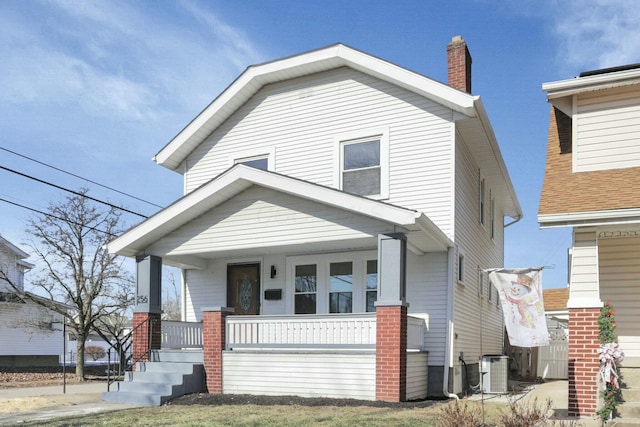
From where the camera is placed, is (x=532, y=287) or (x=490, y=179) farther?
(x=490, y=179)

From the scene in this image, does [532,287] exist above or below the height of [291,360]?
above

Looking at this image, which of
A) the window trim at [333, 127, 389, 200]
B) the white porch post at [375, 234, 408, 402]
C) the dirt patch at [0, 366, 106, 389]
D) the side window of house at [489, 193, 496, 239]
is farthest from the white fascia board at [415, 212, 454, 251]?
the dirt patch at [0, 366, 106, 389]

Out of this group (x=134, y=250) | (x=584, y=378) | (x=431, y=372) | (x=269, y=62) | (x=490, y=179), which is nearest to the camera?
(x=584, y=378)

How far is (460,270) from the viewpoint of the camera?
15273mm

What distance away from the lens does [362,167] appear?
15.5 metres

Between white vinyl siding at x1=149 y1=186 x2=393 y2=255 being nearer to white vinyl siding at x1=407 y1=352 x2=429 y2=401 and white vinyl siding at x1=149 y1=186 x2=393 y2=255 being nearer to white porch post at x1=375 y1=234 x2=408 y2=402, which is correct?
white porch post at x1=375 y1=234 x2=408 y2=402

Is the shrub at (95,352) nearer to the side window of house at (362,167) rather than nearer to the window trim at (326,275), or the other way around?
the window trim at (326,275)

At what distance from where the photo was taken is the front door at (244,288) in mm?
16672

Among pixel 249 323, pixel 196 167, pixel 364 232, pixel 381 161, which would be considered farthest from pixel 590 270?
pixel 196 167

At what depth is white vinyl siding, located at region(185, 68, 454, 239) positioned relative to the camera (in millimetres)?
14609

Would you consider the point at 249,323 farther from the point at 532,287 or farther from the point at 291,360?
the point at 532,287

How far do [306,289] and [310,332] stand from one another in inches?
102

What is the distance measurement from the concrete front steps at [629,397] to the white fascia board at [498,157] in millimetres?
6203

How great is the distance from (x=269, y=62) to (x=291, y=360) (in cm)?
771
